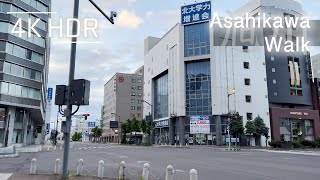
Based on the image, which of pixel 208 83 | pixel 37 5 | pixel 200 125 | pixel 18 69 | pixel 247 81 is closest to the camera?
pixel 18 69

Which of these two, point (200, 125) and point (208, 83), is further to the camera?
point (208, 83)

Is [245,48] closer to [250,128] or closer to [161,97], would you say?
[250,128]

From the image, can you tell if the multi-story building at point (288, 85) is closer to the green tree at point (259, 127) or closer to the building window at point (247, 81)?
the building window at point (247, 81)

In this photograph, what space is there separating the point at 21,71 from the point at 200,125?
37.4 meters

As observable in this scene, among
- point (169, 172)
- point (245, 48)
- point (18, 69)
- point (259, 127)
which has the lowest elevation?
point (169, 172)

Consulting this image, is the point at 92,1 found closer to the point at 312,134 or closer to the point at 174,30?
the point at 174,30

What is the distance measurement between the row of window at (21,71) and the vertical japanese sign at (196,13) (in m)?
36.2

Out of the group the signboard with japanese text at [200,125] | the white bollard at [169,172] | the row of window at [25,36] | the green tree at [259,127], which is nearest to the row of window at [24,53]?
the row of window at [25,36]

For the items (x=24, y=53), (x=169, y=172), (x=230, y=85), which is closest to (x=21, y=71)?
(x=24, y=53)

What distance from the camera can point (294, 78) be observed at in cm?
7288

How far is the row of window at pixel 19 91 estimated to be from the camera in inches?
1694

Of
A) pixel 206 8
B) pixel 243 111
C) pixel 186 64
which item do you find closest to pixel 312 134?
pixel 243 111

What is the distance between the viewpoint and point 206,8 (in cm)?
6919

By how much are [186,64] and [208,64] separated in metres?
5.35
